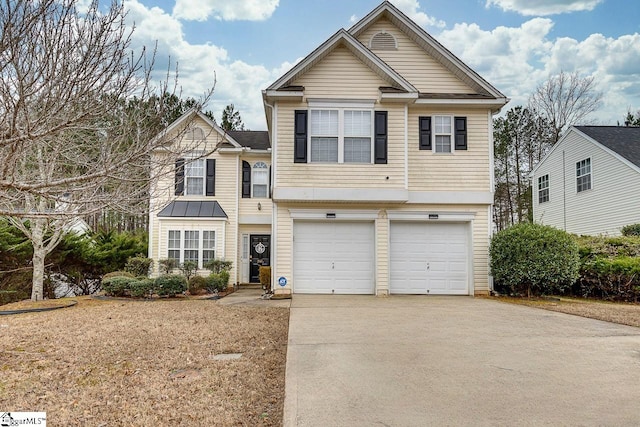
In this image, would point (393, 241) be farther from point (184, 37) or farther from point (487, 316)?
point (184, 37)

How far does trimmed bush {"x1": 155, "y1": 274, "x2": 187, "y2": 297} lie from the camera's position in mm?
12891

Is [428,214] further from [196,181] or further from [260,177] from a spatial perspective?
[196,181]

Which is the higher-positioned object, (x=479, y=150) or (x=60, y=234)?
(x=479, y=150)

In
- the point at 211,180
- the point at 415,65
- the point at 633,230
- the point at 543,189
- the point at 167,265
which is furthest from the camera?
the point at 543,189

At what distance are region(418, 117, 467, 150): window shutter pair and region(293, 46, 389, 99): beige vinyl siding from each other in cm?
176

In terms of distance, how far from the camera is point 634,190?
1673 centimetres

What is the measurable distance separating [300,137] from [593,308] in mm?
8646

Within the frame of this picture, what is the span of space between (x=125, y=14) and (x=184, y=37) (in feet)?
18.3

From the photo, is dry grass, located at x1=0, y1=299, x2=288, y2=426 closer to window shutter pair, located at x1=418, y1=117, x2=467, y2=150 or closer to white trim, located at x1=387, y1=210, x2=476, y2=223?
white trim, located at x1=387, y1=210, x2=476, y2=223

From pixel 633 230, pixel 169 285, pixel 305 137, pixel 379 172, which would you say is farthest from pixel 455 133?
pixel 169 285

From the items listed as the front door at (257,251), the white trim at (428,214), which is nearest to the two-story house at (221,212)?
the front door at (257,251)

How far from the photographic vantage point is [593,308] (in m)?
10.1

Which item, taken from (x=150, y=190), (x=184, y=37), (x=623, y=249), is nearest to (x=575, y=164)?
(x=623, y=249)

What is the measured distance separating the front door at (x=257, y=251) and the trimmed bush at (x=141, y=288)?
224 inches
